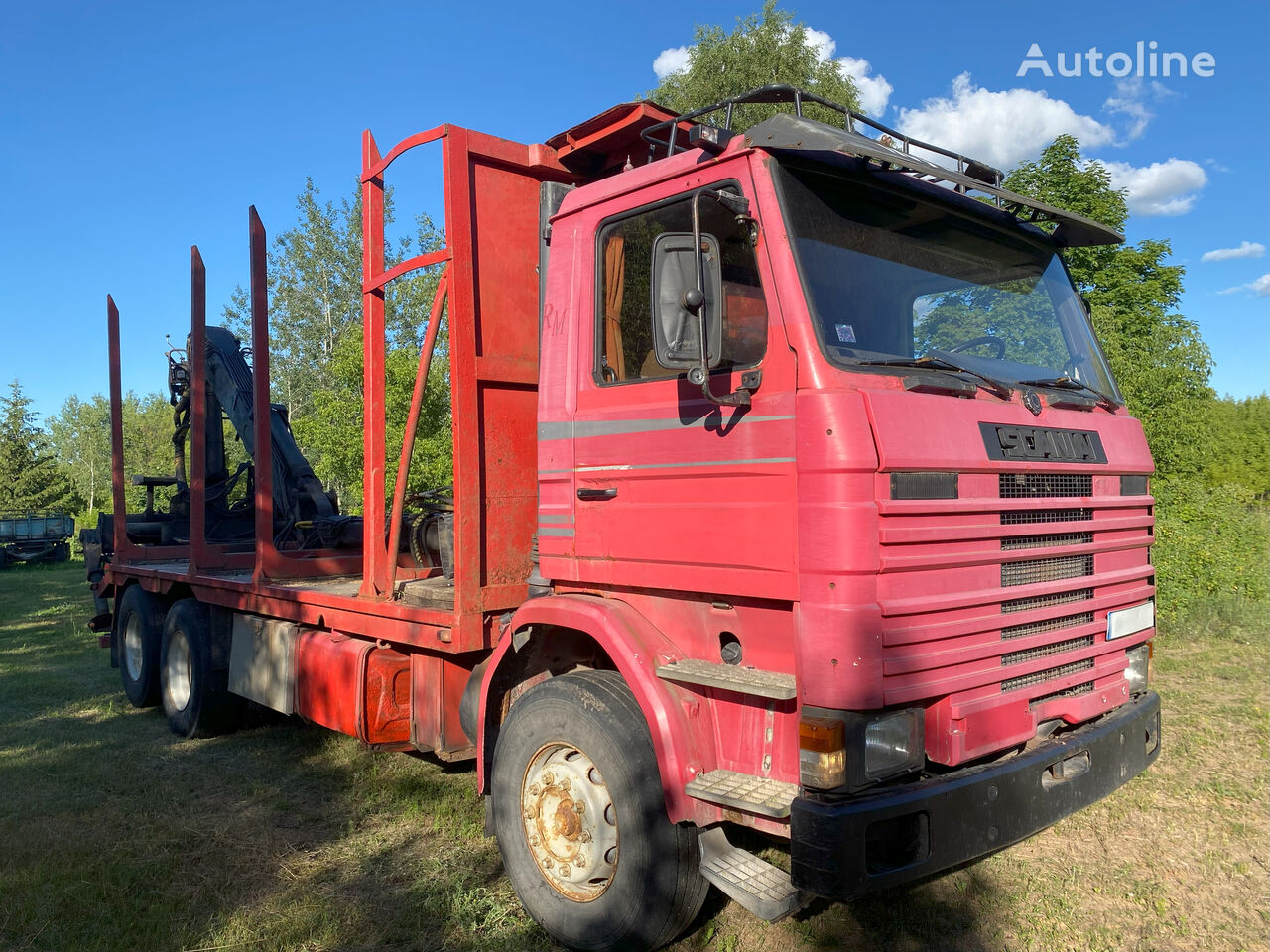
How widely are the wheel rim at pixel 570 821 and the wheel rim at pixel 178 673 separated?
14.4 feet

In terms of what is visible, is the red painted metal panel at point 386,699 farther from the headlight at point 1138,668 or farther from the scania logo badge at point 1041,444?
the headlight at point 1138,668

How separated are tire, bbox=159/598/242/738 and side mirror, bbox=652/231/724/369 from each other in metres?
5.15

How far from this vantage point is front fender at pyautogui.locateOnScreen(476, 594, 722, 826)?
301 centimetres

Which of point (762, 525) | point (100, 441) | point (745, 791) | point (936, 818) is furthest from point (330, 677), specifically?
point (100, 441)

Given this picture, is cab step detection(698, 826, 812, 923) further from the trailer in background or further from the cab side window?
the trailer in background

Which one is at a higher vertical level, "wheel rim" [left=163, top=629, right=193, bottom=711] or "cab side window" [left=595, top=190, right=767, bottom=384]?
"cab side window" [left=595, top=190, right=767, bottom=384]

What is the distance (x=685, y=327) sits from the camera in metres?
3.00

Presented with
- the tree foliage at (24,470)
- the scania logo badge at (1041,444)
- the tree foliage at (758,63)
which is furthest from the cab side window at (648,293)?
the tree foliage at (24,470)

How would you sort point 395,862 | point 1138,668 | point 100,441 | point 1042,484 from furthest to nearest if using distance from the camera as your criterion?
point 100,441, point 395,862, point 1138,668, point 1042,484

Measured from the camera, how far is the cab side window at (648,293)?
9.90ft

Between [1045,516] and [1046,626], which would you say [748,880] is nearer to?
[1046,626]

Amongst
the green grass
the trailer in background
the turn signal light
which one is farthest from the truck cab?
the trailer in background

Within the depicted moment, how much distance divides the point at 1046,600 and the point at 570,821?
1.97 m

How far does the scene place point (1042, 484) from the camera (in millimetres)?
3191
